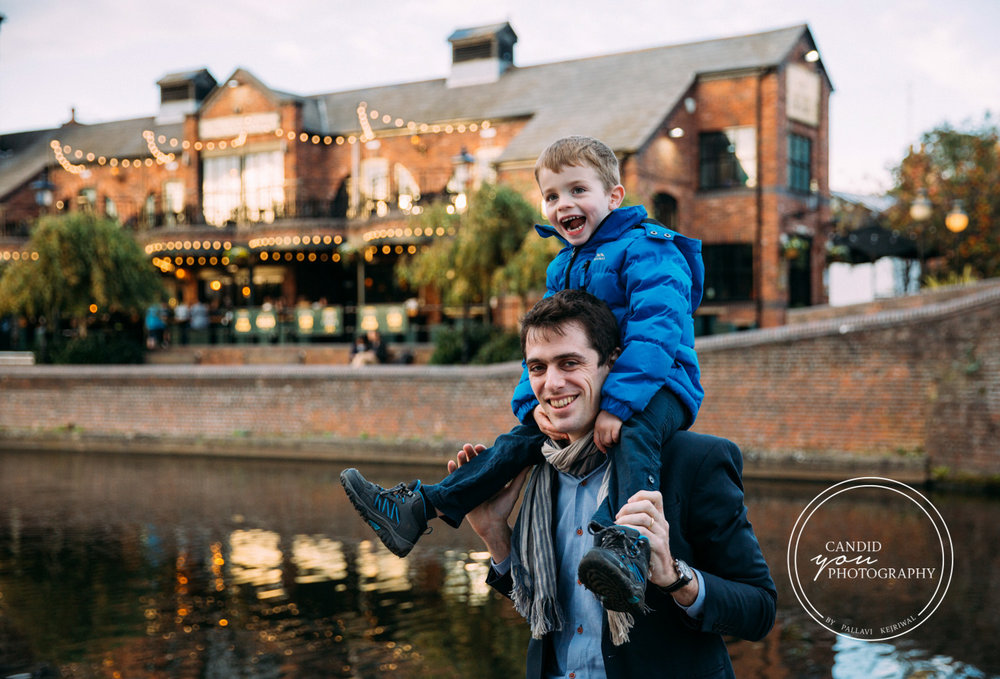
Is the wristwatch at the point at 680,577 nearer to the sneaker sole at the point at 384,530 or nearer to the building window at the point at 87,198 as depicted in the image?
the sneaker sole at the point at 384,530

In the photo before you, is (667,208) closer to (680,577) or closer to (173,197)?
(173,197)

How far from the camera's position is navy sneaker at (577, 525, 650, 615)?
196 centimetres

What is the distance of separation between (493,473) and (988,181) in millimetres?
25671

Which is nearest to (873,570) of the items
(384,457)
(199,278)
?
(384,457)

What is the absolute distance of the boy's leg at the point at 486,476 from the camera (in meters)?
2.64

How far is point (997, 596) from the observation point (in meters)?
8.55

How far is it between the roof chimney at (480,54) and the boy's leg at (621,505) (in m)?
30.4

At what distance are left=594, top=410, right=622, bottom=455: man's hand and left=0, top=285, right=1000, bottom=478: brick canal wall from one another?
14.2 metres

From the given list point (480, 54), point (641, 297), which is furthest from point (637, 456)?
point (480, 54)

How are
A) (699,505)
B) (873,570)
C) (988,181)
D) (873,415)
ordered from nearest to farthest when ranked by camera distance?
(699,505) → (873,570) → (873,415) → (988,181)

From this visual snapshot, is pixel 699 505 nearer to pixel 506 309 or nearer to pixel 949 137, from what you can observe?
pixel 506 309

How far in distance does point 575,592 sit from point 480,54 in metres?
31.3

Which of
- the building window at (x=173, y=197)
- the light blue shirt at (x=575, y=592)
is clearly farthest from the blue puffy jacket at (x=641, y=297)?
the building window at (x=173, y=197)

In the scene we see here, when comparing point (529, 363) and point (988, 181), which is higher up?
point (988, 181)
